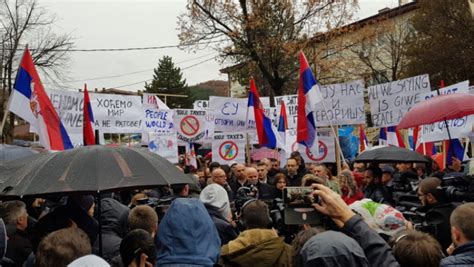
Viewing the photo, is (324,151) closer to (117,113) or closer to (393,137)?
(393,137)

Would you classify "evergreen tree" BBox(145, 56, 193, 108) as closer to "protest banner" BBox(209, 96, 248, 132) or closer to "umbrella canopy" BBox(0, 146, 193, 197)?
"protest banner" BBox(209, 96, 248, 132)

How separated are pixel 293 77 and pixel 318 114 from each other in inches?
770

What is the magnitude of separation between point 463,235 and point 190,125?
29.8 feet

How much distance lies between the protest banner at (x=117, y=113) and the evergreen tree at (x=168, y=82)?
52.3 meters

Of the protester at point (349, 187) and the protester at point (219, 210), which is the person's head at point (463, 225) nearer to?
the protester at point (219, 210)

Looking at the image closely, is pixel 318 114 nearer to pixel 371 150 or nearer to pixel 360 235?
pixel 371 150

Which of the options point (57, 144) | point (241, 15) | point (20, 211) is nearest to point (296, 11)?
point (241, 15)

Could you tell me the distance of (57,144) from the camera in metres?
6.16

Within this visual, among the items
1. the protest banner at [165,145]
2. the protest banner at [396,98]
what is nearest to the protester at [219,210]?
the protest banner at [396,98]

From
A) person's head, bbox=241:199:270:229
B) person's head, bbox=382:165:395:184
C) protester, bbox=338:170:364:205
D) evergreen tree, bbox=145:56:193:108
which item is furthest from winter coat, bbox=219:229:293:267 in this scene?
evergreen tree, bbox=145:56:193:108

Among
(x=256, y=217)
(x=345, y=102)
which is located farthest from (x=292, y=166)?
(x=256, y=217)

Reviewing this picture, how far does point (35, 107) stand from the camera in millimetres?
6453

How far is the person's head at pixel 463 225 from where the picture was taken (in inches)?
117

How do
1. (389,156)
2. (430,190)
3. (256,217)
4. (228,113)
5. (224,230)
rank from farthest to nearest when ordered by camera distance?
(228,113), (389,156), (224,230), (430,190), (256,217)
